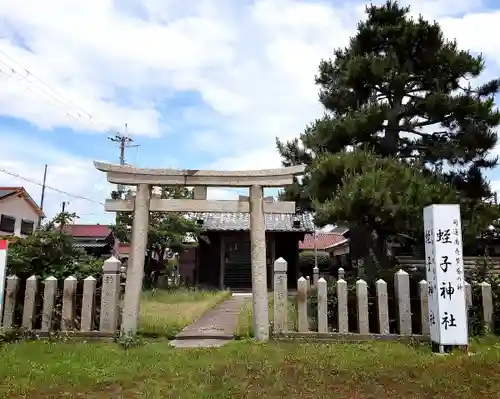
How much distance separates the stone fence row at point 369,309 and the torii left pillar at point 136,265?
7.69 feet

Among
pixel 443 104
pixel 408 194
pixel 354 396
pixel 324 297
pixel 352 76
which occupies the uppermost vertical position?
pixel 352 76

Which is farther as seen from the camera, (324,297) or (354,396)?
(324,297)

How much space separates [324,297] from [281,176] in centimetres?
224

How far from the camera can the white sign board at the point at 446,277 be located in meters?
6.79

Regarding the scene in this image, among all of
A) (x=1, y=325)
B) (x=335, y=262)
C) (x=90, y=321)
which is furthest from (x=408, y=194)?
(x=335, y=262)

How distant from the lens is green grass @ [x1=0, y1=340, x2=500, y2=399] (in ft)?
16.4

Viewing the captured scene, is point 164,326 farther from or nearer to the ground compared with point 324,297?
nearer to the ground

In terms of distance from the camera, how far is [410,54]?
12633 millimetres

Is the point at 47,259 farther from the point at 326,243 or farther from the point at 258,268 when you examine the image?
the point at 326,243

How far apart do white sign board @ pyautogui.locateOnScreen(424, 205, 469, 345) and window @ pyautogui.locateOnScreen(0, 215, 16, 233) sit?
29013 mm

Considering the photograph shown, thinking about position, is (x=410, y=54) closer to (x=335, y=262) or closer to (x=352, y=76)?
(x=352, y=76)

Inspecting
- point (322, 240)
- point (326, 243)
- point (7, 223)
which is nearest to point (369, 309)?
point (7, 223)

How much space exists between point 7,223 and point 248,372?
29.1 m

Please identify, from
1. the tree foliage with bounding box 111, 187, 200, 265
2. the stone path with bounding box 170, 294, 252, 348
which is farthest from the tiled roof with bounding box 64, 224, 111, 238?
the stone path with bounding box 170, 294, 252, 348
